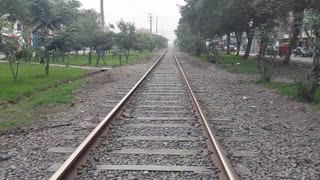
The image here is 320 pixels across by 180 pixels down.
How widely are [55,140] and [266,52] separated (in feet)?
44.9

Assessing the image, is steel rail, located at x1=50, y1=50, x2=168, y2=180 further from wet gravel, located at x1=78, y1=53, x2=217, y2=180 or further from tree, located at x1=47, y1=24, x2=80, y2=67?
tree, located at x1=47, y1=24, x2=80, y2=67

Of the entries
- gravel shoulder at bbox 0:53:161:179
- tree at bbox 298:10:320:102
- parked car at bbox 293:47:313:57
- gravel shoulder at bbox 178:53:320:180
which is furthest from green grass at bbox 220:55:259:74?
parked car at bbox 293:47:313:57

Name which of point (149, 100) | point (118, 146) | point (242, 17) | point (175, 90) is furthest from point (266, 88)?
point (242, 17)

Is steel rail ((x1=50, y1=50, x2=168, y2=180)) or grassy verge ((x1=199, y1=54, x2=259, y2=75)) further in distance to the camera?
grassy verge ((x1=199, y1=54, x2=259, y2=75))

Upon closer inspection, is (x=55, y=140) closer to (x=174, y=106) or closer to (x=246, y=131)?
(x=246, y=131)

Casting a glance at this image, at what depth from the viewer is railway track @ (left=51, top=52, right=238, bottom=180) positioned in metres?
5.68

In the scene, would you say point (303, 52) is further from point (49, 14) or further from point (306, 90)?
point (306, 90)

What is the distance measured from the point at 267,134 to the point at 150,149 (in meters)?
2.70

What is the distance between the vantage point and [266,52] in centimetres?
1930

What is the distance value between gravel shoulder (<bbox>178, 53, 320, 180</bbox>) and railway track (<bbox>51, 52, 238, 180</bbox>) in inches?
14.1

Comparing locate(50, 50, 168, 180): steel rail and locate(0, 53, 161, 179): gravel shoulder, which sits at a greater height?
locate(50, 50, 168, 180): steel rail

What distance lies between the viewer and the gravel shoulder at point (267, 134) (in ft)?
19.9

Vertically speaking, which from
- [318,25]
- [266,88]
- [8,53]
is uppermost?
[318,25]

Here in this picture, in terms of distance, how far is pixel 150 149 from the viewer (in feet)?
22.7
